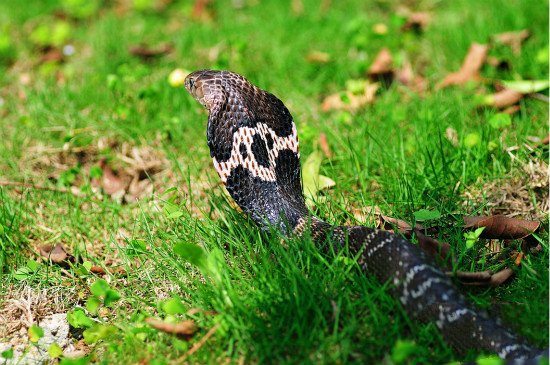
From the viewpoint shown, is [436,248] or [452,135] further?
[452,135]

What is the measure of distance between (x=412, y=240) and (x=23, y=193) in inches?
117

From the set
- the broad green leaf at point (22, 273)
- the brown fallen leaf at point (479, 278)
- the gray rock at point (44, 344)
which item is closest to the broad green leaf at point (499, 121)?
the brown fallen leaf at point (479, 278)

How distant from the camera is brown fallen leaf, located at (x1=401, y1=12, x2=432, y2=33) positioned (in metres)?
6.96

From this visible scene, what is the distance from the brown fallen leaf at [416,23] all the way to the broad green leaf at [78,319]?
4.55 meters

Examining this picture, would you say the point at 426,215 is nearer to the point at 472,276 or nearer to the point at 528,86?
the point at 472,276

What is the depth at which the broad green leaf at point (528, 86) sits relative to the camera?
5586 mm

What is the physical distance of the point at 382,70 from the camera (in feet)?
21.1

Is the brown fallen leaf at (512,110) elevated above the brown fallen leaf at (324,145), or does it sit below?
above

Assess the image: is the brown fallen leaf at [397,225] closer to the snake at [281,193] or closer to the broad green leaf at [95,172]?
the snake at [281,193]

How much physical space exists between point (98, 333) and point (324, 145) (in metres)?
2.43

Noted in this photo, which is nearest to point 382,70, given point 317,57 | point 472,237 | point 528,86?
point 317,57

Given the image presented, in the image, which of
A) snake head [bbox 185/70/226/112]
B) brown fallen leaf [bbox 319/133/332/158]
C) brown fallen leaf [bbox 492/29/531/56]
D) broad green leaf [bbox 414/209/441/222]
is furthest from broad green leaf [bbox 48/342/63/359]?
brown fallen leaf [bbox 492/29/531/56]

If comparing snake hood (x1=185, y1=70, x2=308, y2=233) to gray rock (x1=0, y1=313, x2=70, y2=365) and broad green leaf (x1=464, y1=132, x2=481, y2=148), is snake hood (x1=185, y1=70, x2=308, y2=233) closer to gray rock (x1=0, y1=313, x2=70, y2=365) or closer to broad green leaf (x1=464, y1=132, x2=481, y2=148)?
gray rock (x1=0, y1=313, x2=70, y2=365)

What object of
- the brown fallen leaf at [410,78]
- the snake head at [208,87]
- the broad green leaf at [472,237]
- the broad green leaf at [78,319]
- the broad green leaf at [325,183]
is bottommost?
the broad green leaf at [78,319]
